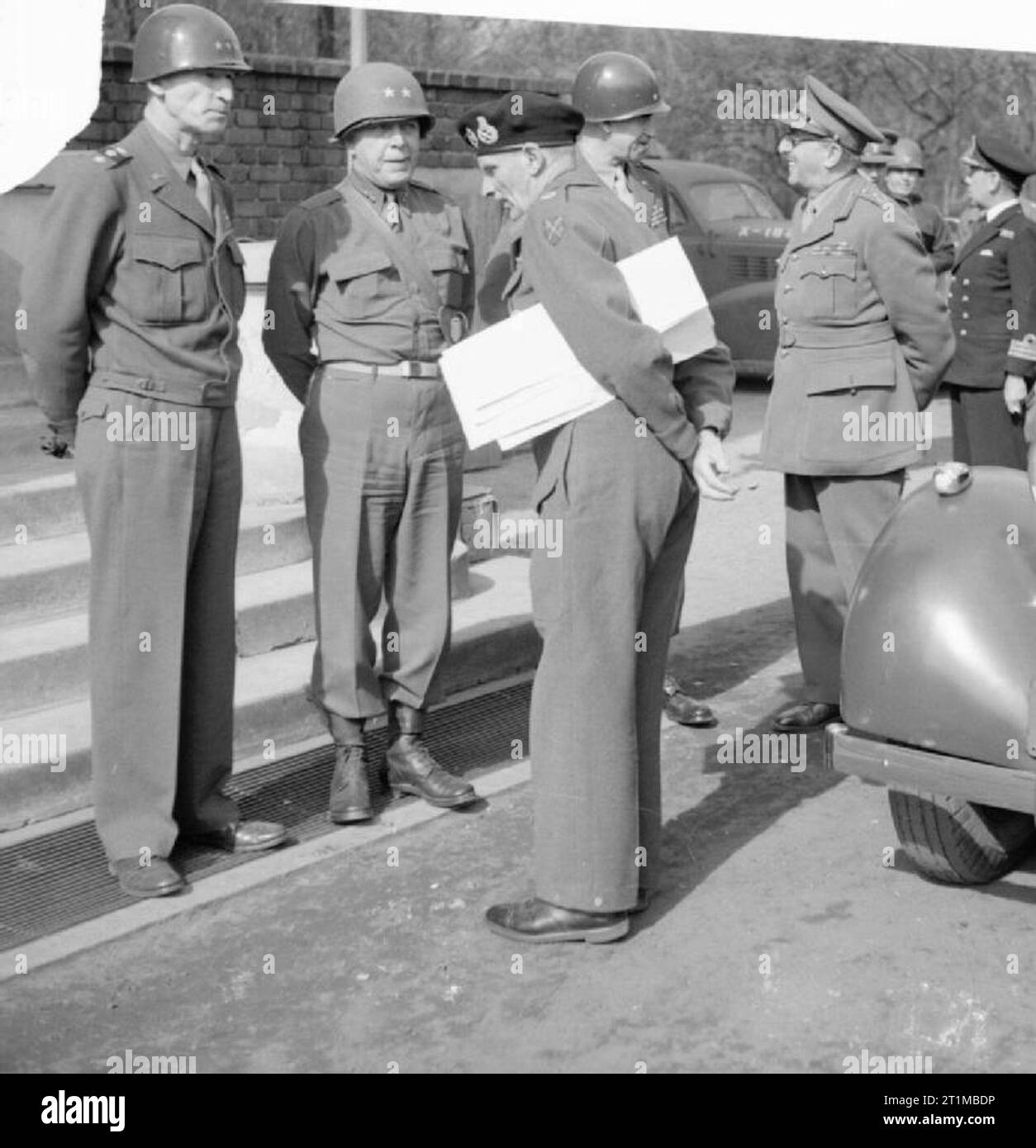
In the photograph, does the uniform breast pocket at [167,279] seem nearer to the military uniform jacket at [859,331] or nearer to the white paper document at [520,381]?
the white paper document at [520,381]

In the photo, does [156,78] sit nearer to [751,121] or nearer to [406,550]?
[406,550]

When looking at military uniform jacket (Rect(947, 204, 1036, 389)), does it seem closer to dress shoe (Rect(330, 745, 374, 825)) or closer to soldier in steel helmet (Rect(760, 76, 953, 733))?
soldier in steel helmet (Rect(760, 76, 953, 733))

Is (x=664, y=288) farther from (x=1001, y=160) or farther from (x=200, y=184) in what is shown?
(x=1001, y=160)

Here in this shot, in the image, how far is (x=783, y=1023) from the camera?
4172mm

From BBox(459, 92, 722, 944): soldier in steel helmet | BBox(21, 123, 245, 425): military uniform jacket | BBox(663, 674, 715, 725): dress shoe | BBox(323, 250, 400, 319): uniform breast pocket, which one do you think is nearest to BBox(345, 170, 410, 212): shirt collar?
BBox(323, 250, 400, 319): uniform breast pocket

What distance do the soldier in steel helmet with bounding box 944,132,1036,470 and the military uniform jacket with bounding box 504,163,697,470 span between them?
402 cm

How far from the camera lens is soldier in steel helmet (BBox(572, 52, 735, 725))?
459 cm

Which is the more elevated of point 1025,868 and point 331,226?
point 331,226

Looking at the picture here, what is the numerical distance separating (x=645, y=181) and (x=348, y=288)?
5.18 feet

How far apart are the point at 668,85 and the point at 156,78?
20.1m

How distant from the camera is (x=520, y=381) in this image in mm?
4500

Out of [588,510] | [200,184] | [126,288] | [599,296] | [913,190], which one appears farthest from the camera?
[913,190]

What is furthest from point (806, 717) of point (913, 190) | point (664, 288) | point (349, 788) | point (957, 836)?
point (913, 190)

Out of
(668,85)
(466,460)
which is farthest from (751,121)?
(466,460)
